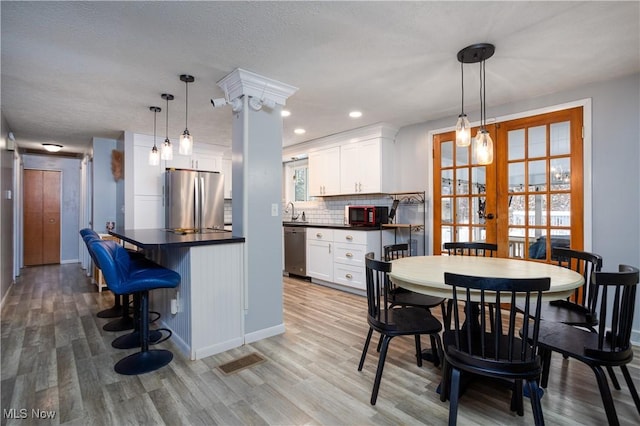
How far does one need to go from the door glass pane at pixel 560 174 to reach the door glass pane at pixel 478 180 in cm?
63

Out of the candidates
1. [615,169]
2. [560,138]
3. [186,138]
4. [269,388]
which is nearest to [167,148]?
[186,138]

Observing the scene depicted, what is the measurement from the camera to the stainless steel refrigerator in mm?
4496

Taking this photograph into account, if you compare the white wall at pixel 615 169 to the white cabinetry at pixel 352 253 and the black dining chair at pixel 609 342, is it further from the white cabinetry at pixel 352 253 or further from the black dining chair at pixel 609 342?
the white cabinetry at pixel 352 253

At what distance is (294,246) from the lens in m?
5.18

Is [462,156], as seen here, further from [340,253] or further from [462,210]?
[340,253]

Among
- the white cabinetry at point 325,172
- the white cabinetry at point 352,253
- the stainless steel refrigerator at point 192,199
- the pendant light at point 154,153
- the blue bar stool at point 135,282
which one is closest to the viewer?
the blue bar stool at point 135,282

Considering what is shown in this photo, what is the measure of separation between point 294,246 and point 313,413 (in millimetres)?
3453

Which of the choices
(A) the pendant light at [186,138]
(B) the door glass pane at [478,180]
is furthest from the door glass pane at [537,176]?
(A) the pendant light at [186,138]

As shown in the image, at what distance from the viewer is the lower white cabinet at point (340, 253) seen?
417cm

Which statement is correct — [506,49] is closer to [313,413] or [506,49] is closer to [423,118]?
[423,118]

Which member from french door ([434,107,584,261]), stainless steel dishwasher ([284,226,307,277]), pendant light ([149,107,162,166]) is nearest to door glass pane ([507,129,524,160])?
french door ([434,107,584,261])

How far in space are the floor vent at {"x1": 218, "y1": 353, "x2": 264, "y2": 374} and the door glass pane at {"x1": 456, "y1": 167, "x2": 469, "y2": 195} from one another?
289cm

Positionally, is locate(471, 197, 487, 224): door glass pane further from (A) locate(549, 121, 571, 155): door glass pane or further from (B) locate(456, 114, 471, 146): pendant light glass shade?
(B) locate(456, 114, 471, 146): pendant light glass shade

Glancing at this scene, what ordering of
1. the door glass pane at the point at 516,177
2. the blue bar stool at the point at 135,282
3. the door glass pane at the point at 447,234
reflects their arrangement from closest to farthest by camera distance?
1. the blue bar stool at the point at 135,282
2. the door glass pane at the point at 516,177
3. the door glass pane at the point at 447,234
